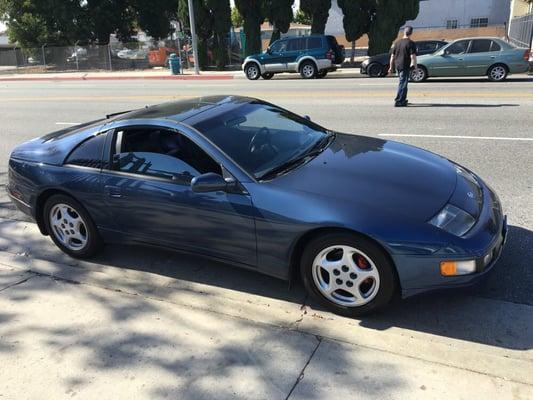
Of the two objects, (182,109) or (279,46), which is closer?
(182,109)

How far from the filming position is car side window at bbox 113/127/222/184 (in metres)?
3.95

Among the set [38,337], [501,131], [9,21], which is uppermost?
[9,21]

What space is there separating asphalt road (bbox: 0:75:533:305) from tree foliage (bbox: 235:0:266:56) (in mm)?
10122

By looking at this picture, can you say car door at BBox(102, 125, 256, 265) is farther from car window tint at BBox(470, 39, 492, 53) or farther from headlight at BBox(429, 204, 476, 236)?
car window tint at BBox(470, 39, 492, 53)

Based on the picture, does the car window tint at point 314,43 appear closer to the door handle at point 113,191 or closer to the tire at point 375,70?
the tire at point 375,70

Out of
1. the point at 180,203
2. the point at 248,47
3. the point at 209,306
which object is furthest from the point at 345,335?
the point at 248,47

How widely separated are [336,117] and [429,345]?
27.2ft

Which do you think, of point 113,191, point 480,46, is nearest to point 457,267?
point 113,191

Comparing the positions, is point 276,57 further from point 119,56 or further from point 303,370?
point 303,370

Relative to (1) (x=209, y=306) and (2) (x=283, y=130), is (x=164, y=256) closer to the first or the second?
(1) (x=209, y=306)

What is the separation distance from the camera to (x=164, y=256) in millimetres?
4750

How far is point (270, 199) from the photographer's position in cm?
356

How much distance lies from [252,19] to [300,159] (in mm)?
25918

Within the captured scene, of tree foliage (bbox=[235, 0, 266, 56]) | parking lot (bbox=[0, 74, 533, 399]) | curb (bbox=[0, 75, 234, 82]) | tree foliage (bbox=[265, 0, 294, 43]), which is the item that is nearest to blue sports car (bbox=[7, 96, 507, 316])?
parking lot (bbox=[0, 74, 533, 399])
